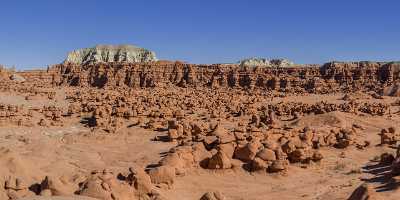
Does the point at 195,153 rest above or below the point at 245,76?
below

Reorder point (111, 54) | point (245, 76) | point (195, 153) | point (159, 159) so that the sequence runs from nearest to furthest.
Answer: point (195, 153) < point (159, 159) < point (245, 76) < point (111, 54)

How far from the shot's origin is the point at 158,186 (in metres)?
11.6

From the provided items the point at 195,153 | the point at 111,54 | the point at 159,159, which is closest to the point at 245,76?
the point at 159,159

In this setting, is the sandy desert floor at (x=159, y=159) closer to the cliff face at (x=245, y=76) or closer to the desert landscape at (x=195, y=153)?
the desert landscape at (x=195, y=153)

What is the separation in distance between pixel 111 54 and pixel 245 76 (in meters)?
48.0

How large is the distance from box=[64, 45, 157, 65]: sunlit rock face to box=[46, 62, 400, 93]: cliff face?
3503 centimetres

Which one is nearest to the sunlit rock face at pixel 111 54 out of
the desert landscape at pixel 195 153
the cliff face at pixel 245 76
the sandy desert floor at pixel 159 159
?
the cliff face at pixel 245 76

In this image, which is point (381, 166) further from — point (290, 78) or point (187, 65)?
point (187, 65)

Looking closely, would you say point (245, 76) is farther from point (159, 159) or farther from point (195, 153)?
point (195, 153)

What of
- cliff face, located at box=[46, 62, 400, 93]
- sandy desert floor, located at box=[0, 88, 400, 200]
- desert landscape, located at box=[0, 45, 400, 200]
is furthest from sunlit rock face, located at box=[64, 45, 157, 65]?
sandy desert floor, located at box=[0, 88, 400, 200]

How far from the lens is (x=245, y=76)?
153ft

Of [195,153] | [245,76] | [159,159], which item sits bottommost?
[159,159]

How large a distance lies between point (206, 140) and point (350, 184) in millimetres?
4673

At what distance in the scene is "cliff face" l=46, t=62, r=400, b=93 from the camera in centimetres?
4322
